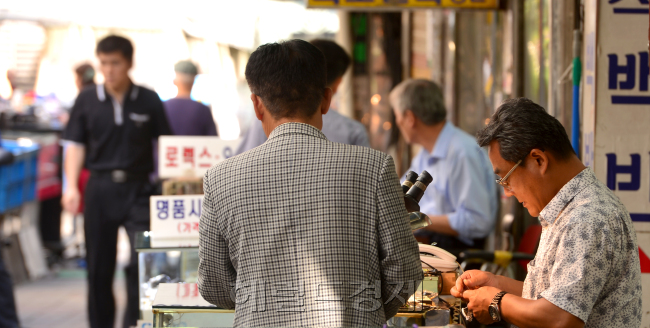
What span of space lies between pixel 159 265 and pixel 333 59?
1511 millimetres

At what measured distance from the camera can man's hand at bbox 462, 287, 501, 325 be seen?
1.99 metres

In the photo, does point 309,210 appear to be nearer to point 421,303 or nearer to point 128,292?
point 421,303

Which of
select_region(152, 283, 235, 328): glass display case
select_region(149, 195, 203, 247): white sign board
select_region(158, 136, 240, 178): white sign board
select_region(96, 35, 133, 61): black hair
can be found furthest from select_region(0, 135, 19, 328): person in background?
select_region(152, 283, 235, 328): glass display case

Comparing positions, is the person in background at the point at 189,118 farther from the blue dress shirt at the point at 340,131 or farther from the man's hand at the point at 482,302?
the man's hand at the point at 482,302

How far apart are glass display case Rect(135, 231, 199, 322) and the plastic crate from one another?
451cm

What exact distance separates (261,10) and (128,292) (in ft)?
28.7

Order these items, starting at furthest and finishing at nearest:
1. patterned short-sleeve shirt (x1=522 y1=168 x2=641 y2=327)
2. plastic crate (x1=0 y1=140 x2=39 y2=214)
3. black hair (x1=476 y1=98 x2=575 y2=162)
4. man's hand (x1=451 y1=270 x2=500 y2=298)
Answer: plastic crate (x1=0 y1=140 x2=39 y2=214) → man's hand (x1=451 y1=270 x2=500 y2=298) → black hair (x1=476 y1=98 x2=575 y2=162) → patterned short-sleeve shirt (x1=522 y1=168 x2=641 y2=327)

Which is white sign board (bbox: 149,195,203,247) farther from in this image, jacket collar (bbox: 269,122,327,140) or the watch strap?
the watch strap

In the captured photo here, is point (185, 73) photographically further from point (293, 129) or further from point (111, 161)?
point (293, 129)

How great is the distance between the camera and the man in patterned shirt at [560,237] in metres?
1.76

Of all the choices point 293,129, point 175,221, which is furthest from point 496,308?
point 175,221

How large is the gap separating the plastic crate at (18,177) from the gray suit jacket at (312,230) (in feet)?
18.6

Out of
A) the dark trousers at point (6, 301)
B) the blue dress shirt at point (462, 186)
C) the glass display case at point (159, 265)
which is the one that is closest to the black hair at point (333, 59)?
the blue dress shirt at point (462, 186)

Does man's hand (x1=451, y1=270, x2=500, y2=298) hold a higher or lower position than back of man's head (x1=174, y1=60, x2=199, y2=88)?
lower
